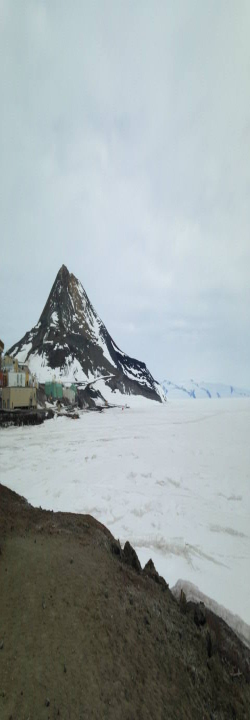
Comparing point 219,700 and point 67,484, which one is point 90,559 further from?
point 67,484

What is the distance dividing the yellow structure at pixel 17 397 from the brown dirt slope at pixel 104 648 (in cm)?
2860

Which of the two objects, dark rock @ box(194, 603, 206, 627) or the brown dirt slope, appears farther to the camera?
dark rock @ box(194, 603, 206, 627)

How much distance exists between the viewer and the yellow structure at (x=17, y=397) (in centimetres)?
2917

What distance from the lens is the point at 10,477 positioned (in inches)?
337

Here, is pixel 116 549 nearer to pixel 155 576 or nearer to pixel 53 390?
pixel 155 576

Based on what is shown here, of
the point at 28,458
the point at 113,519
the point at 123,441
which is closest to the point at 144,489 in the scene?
the point at 113,519

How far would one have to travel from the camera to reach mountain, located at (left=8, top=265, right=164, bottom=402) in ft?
252

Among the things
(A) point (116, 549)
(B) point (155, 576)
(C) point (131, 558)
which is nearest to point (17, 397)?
(A) point (116, 549)

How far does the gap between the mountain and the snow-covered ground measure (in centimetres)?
5681

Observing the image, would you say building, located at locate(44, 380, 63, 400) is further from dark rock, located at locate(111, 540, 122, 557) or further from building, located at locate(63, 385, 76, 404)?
dark rock, located at locate(111, 540, 122, 557)

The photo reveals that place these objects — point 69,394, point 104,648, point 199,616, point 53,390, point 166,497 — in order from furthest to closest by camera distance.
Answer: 1. point 69,394
2. point 53,390
3. point 166,497
4. point 199,616
5. point 104,648

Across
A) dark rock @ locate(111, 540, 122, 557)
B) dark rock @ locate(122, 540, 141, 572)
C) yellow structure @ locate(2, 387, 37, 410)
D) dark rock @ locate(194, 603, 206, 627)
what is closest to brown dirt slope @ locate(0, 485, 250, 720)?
dark rock @ locate(194, 603, 206, 627)

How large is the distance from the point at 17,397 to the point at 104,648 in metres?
30.4

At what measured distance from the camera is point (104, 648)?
178 cm
